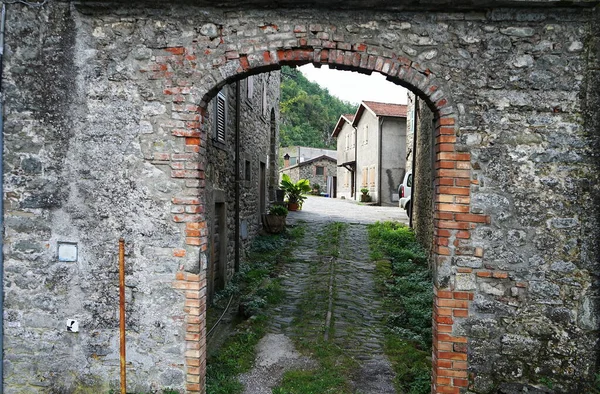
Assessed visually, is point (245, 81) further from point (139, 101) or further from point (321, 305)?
point (139, 101)

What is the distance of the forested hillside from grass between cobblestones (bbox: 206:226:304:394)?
36.4 metres

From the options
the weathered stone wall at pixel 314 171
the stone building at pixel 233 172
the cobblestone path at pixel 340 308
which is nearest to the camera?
the cobblestone path at pixel 340 308

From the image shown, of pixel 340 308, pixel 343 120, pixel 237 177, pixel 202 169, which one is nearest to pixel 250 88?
pixel 237 177

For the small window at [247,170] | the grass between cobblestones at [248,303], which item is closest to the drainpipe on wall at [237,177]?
the grass between cobblestones at [248,303]

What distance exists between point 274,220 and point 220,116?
5.14 meters

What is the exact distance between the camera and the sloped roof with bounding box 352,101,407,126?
2244 centimetres

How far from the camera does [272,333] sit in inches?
233

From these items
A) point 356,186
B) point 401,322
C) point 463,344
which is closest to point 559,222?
point 463,344

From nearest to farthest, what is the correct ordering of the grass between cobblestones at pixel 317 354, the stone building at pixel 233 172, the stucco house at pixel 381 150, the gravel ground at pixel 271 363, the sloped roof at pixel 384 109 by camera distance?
the grass between cobblestones at pixel 317 354
the gravel ground at pixel 271 363
the stone building at pixel 233 172
the sloped roof at pixel 384 109
the stucco house at pixel 381 150

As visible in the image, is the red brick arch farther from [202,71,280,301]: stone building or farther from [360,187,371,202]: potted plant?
[360,187,371,202]: potted plant

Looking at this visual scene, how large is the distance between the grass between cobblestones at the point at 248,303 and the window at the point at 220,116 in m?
2.88

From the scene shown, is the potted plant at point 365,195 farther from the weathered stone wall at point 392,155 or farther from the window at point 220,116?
the window at point 220,116

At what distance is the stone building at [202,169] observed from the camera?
140 inches

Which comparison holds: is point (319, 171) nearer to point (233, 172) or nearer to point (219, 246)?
point (233, 172)
